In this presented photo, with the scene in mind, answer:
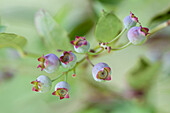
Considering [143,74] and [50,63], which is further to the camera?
[143,74]

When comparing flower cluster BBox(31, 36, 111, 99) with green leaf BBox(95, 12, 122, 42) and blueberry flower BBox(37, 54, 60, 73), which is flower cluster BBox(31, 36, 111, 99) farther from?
green leaf BBox(95, 12, 122, 42)

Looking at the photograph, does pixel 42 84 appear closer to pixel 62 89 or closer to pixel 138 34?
pixel 62 89

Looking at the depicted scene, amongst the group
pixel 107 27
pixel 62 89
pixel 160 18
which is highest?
pixel 160 18

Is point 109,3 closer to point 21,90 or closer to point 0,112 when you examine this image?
point 21,90

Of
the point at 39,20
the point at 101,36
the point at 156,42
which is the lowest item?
the point at 101,36

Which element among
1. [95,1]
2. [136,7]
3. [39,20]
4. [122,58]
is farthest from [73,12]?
[122,58]

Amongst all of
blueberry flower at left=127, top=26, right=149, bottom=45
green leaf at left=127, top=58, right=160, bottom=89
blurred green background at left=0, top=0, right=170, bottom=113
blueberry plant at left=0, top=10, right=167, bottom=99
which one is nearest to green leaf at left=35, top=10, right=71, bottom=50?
blueberry plant at left=0, top=10, right=167, bottom=99

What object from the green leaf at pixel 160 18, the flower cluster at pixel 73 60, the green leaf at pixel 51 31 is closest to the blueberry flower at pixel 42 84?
the flower cluster at pixel 73 60

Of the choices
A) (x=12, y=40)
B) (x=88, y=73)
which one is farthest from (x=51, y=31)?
(x=88, y=73)
